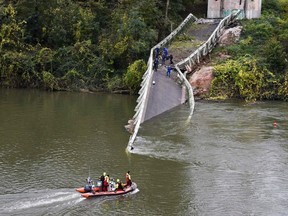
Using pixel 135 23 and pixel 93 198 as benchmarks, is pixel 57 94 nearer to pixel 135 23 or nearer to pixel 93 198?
pixel 135 23

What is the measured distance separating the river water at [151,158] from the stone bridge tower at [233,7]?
18468mm

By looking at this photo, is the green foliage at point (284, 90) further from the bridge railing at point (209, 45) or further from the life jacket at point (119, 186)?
the life jacket at point (119, 186)

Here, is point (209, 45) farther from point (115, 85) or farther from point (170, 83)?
point (115, 85)

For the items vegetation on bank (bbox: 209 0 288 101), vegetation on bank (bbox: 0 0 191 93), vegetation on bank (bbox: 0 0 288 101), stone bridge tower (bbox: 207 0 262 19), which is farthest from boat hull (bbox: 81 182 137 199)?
stone bridge tower (bbox: 207 0 262 19)

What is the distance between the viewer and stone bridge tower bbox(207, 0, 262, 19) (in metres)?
63.1

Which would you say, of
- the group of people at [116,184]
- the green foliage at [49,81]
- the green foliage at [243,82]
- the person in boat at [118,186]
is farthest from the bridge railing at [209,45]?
the person in boat at [118,186]

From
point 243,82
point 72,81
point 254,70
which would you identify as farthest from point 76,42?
point 254,70

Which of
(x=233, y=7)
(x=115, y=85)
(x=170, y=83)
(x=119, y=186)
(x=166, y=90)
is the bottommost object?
(x=119, y=186)

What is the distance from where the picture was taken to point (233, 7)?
6419 centimetres

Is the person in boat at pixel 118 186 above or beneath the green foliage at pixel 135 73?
beneath

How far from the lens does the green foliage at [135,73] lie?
51.0 meters

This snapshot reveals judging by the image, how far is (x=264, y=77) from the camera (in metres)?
50.4

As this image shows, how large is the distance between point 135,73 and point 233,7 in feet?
64.1

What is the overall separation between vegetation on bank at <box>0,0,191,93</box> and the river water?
752 cm
